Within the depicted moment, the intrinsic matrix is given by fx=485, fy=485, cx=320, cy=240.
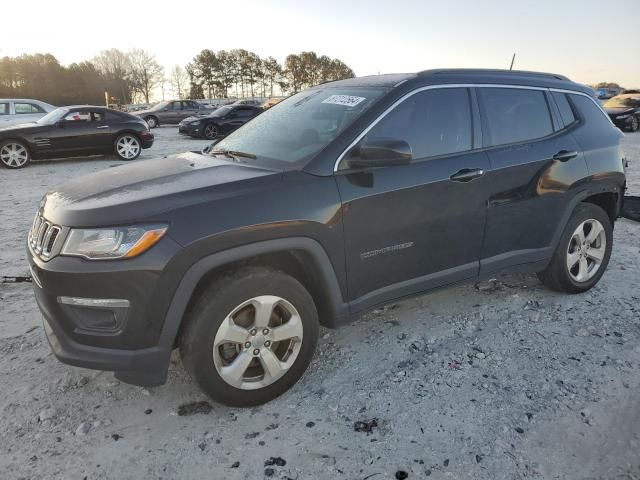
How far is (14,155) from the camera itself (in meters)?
10.8

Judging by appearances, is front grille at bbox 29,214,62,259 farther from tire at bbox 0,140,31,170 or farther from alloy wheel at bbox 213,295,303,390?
tire at bbox 0,140,31,170

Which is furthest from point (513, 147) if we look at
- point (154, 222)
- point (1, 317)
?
point (1, 317)

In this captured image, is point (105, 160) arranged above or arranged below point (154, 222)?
below

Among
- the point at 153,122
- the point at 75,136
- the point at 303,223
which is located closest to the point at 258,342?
the point at 303,223

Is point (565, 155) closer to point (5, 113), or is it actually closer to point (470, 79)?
point (470, 79)

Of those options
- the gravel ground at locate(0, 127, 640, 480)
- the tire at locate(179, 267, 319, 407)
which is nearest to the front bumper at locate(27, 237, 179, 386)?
the tire at locate(179, 267, 319, 407)

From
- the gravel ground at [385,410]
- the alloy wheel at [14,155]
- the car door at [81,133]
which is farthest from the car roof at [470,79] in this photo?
the alloy wheel at [14,155]

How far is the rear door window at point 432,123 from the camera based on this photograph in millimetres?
2930

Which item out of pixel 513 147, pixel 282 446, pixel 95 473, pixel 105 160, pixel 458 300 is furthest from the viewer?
pixel 105 160

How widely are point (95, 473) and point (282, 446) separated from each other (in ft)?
2.80

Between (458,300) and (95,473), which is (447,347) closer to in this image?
(458,300)

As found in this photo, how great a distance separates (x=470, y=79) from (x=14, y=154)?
35.7 feet

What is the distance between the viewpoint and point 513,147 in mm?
3387

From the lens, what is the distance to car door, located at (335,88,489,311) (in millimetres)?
2727
